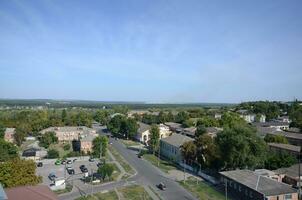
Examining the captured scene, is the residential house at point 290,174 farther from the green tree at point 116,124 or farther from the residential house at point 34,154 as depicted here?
the green tree at point 116,124

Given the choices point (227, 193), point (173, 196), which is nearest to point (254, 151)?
point (227, 193)

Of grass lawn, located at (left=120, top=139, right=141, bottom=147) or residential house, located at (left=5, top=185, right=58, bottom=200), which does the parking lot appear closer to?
residential house, located at (left=5, top=185, right=58, bottom=200)

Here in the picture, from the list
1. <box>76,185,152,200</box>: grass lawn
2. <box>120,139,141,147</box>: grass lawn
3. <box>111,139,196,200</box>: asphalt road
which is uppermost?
<box>120,139,141,147</box>: grass lawn

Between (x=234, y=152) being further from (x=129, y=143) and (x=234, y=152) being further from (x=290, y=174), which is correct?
(x=129, y=143)

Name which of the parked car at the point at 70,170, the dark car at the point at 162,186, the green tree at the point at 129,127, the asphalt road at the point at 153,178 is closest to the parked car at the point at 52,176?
the parked car at the point at 70,170

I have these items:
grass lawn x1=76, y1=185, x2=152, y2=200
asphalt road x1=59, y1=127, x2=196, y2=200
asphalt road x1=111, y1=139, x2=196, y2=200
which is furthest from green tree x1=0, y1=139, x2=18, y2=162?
grass lawn x1=76, y1=185, x2=152, y2=200

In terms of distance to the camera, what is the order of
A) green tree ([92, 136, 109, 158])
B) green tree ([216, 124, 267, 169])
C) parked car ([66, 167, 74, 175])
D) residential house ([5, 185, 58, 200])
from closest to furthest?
residential house ([5, 185, 58, 200]), green tree ([216, 124, 267, 169]), parked car ([66, 167, 74, 175]), green tree ([92, 136, 109, 158])

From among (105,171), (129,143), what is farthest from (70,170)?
(129,143)
